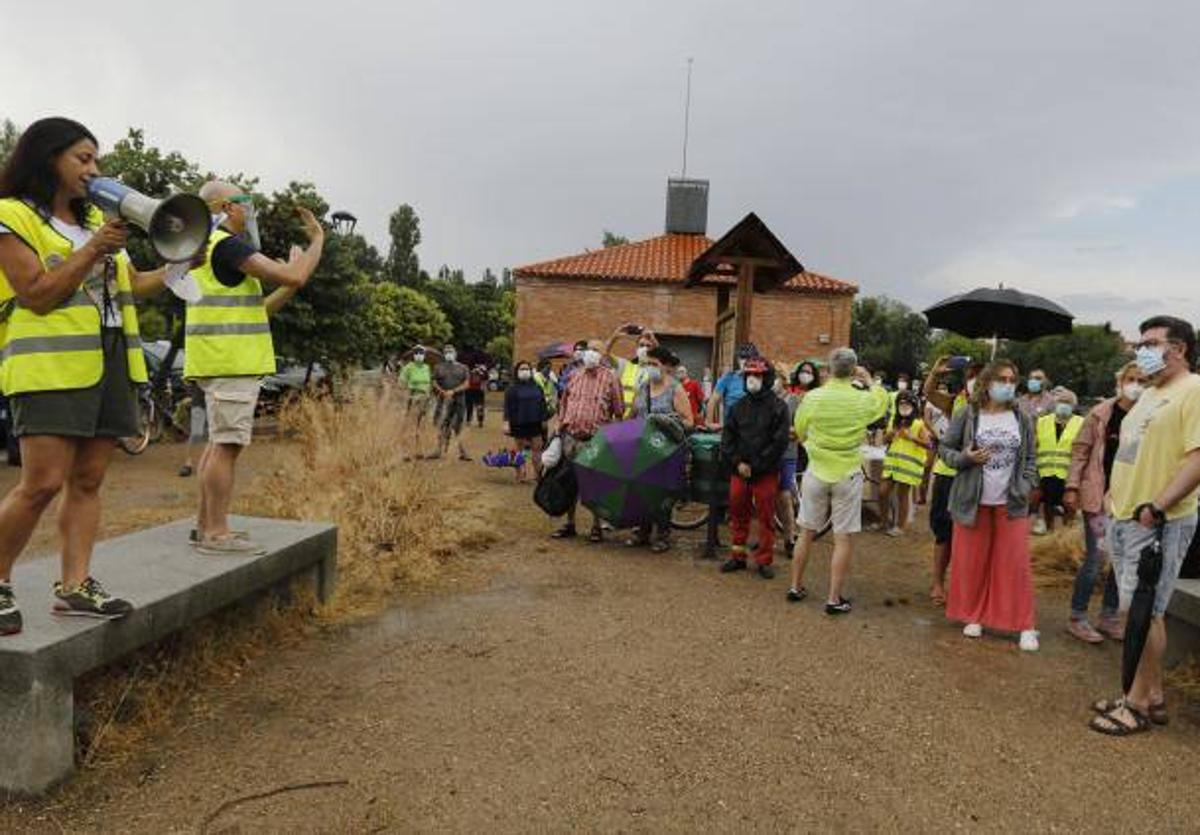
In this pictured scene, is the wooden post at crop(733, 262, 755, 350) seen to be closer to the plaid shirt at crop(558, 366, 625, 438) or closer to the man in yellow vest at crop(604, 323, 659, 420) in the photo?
the man in yellow vest at crop(604, 323, 659, 420)

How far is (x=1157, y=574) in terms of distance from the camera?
381cm

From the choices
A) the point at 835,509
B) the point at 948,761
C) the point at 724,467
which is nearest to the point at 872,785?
the point at 948,761

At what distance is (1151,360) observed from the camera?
12.9 ft

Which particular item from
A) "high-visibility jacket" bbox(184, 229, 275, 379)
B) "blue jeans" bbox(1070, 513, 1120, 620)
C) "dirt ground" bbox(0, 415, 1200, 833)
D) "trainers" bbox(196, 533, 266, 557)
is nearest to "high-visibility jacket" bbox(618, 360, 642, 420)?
"dirt ground" bbox(0, 415, 1200, 833)

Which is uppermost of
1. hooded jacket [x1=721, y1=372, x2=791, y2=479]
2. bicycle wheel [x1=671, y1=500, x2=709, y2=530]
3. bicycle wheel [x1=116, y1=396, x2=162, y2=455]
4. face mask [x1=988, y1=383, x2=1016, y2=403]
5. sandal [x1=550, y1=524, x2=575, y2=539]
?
face mask [x1=988, y1=383, x2=1016, y2=403]

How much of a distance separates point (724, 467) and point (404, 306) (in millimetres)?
44387

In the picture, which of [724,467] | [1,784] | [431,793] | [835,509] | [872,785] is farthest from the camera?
[724,467]

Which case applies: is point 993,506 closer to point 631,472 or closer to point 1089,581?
point 1089,581

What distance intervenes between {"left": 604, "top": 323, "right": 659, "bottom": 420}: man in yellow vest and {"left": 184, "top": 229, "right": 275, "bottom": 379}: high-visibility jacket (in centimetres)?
415

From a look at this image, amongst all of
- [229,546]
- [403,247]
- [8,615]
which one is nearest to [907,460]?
[229,546]

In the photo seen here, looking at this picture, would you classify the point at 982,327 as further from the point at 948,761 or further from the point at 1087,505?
the point at 948,761

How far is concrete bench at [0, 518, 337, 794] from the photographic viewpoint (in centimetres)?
276

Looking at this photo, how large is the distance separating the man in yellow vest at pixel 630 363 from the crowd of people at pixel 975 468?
4 centimetres

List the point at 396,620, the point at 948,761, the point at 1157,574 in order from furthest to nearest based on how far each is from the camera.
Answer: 1. the point at 396,620
2. the point at 1157,574
3. the point at 948,761
